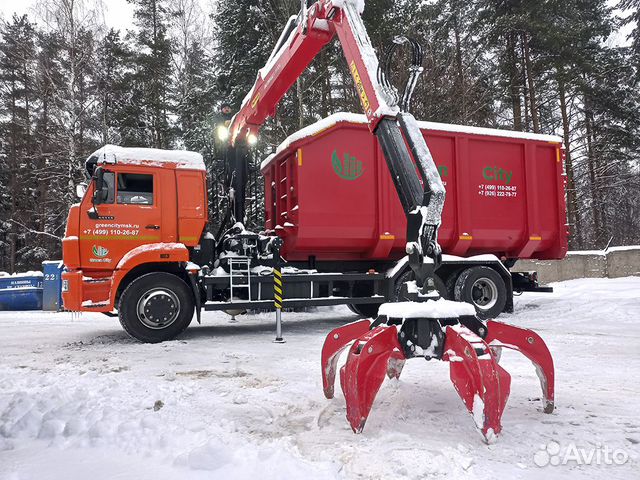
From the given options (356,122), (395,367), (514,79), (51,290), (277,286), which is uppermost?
(514,79)

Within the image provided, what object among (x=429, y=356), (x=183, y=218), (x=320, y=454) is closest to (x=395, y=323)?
(x=429, y=356)

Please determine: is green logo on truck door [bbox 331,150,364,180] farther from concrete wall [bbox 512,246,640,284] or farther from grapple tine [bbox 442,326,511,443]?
concrete wall [bbox 512,246,640,284]

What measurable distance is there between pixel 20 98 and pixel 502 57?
75.9ft

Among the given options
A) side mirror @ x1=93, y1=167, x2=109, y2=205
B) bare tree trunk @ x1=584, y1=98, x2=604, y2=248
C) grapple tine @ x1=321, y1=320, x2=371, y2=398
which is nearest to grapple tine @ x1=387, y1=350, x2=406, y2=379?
grapple tine @ x1=321, y1=320, x2=371, y2=398

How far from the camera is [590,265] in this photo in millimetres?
15602

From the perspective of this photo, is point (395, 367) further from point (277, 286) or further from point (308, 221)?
point (308, 221)

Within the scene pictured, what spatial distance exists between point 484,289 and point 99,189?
643 cm

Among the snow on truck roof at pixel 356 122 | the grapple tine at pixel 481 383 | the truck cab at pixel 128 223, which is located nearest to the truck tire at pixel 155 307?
the truck cab at pixel 128 223

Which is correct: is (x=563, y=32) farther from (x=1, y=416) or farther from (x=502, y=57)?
(x=1, y=416)

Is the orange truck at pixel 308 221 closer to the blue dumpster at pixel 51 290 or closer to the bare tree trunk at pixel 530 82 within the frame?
the blue dumpster at pixel 51 290

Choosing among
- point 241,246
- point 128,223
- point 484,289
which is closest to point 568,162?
point 484,289

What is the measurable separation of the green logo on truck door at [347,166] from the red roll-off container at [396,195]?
16 millimetres

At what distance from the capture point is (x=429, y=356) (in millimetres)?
2842

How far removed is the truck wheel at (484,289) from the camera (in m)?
8.02
